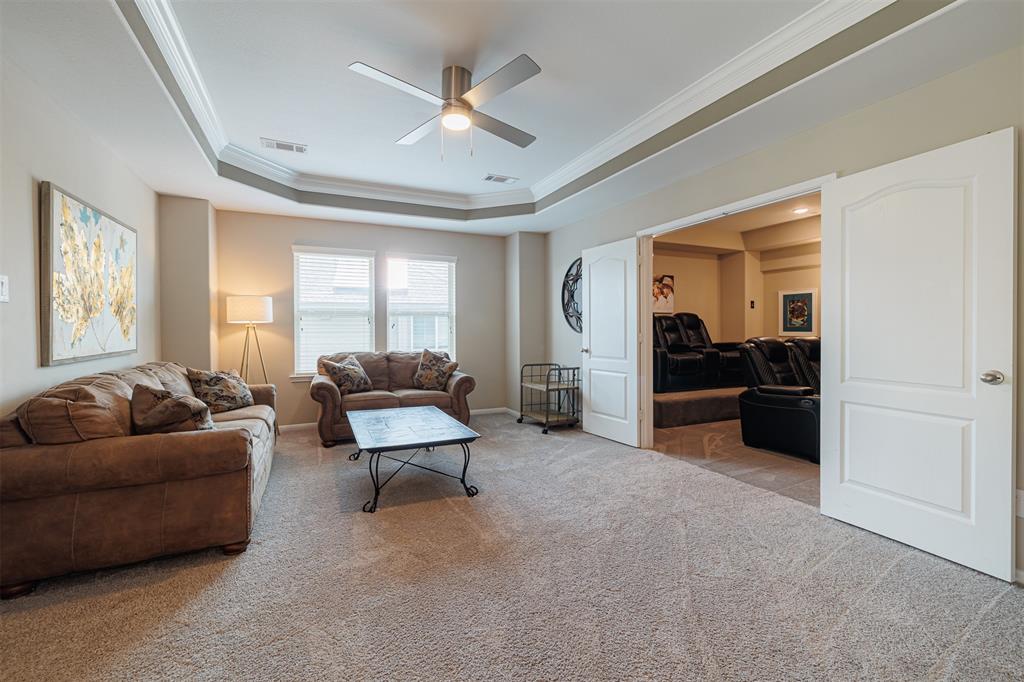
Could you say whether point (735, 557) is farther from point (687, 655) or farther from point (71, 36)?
point (71, 36)

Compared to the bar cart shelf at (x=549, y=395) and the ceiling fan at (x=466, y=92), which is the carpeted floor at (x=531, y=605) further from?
the ceiling fan at (x=466, y=92)

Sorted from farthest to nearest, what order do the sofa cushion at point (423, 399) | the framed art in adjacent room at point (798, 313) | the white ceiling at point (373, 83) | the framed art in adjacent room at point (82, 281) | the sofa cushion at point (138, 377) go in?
the framed art in adjacent room at point (798, 313) → the sofa cushion at point (423, 399) → the sofa cushion at point (138, 377) → the framed art in adjacent room at point (82, 281) → the white ceiling at point (373, 83)

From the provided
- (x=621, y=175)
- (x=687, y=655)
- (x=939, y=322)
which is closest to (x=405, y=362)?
(x=621, y=175)

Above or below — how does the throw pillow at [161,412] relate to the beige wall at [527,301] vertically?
below

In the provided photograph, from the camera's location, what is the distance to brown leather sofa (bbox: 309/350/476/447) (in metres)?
4.47

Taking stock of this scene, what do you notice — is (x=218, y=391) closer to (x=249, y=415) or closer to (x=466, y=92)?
(x=249, y=415)

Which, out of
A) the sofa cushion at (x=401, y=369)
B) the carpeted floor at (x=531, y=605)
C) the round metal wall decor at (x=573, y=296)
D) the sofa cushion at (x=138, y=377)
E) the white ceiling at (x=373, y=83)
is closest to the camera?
the carpeted floor at (x=531, y=605)

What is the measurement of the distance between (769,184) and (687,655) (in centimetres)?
300

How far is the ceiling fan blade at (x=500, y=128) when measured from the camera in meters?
2.77

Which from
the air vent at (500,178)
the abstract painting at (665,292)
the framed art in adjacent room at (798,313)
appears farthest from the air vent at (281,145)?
the framed art in adjacent room at (798,313)

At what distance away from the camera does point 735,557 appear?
7.61ft

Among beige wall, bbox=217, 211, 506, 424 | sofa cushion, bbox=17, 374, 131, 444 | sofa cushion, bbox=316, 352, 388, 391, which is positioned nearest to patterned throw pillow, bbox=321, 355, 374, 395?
sofa cushion, bbox=316, 352, 388, 391

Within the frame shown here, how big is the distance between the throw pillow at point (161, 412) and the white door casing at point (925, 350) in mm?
3815

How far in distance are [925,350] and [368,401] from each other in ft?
14.5
